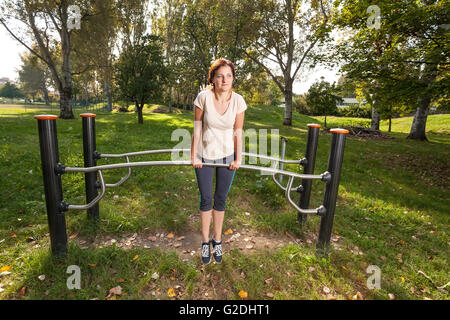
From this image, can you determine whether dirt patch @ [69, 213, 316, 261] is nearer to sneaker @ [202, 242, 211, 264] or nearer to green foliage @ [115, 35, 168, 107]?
sneaker @ [202, 242, 211, 264]

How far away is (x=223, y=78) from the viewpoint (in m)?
2.24

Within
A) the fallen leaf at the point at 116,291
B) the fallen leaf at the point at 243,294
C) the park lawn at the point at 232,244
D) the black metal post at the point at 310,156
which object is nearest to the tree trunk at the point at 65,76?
the park lawn at the point at 232,244

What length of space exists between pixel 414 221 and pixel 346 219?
4.19 ft

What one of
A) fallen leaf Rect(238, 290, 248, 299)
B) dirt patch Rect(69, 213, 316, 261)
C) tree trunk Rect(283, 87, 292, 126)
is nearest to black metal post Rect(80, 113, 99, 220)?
dirt patch Rect(69, 213, 316, 261)

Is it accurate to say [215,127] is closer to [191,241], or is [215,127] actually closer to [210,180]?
[210,180]

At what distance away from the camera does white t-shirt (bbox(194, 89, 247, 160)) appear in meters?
2.27

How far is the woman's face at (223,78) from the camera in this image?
2.23 meters

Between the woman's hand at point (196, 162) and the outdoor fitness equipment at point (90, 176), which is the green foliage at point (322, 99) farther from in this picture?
the woman's hand at point (196, 162)

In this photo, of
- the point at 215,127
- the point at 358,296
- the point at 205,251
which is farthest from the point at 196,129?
the point at 358,296

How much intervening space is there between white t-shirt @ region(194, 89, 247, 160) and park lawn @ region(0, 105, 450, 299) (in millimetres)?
1321

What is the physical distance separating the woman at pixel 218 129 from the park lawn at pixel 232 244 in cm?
93

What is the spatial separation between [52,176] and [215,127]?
1697 millimetres

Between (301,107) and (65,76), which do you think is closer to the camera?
(65,76)
